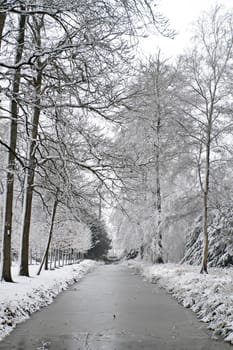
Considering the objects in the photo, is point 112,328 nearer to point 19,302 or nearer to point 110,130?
point 19,302

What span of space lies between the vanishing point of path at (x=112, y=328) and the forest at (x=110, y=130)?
2.58m

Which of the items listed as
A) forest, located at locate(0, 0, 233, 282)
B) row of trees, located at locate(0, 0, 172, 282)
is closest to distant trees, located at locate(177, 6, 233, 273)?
forest, located at locate(0, 0, 233, 282)

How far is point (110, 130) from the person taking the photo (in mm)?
10641

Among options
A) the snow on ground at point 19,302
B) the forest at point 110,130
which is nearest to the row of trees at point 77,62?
the forest at point 110,130

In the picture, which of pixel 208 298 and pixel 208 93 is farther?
pixel 208 93

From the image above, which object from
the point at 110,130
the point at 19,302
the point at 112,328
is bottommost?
the point at 112,328

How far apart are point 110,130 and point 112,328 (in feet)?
17.2

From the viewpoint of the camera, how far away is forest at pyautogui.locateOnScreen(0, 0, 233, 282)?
20.8 ft

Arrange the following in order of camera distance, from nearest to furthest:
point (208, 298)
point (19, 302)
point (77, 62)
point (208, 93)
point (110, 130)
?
point (77, 62) → point (19, 302) → point (208, 298) → point (110, 130) → point (208, 93)

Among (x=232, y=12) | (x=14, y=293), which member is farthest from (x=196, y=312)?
(x=232, y=12)

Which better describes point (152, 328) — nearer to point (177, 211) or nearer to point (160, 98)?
point (177, 211)

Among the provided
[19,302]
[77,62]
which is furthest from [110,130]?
[19,302]

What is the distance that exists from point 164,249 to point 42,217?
758 cm

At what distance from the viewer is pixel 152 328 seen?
7484 mm
